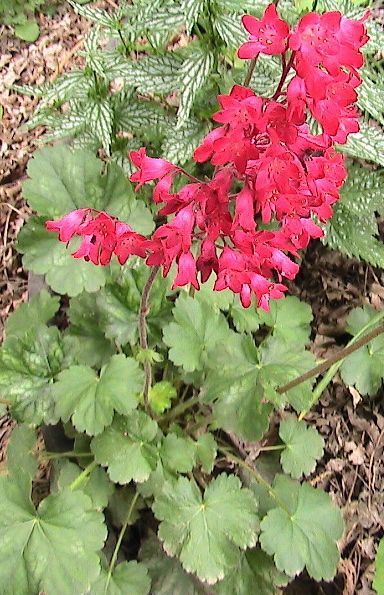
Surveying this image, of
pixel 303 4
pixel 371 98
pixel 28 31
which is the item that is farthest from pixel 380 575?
pixel 28 31

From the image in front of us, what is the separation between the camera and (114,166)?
1536mm

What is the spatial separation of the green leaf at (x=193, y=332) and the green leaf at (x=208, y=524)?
26 cm

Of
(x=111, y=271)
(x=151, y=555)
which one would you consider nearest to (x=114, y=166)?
(x=111, y=271)

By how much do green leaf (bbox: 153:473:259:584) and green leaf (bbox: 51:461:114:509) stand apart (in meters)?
0.15

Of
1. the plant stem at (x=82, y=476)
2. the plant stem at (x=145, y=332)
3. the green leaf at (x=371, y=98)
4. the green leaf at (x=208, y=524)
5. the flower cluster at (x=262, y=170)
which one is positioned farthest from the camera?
the green leaf at (x=371, y=98)

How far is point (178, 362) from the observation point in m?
1.46

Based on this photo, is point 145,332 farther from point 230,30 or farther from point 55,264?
point 230,30

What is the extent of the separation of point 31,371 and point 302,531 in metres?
0.68

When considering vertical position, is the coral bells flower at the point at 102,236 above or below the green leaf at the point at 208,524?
above

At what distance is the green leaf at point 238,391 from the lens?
4.52ft

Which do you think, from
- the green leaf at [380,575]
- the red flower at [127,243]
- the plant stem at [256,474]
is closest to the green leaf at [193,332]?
the plant stem at [256,474]

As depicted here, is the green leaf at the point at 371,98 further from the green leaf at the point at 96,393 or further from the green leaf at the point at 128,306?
the green leaf at the point at 96,393

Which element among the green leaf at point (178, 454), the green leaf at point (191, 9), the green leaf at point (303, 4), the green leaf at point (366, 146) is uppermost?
the green leaf at point (191, 9)

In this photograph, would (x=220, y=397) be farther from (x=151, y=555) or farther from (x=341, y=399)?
(x=341, y=399)
